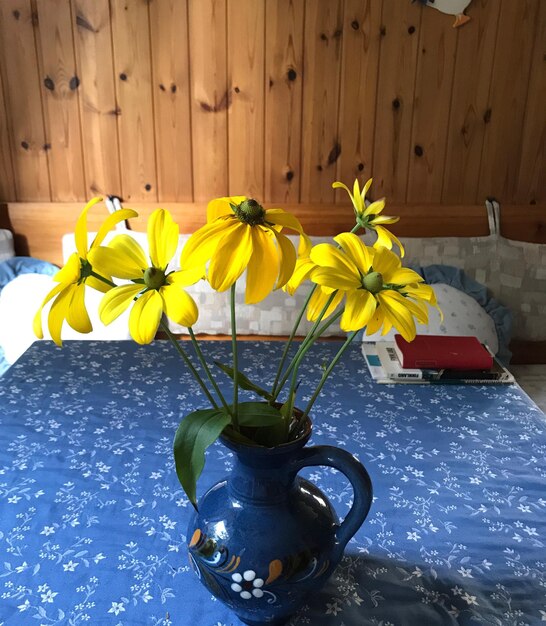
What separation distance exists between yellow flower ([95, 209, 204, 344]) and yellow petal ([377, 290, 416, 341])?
188 mm

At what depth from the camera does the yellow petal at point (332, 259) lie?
2.07 feet

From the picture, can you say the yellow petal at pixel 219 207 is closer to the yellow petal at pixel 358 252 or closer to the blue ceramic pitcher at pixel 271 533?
the yellow petal at pixel 358 252

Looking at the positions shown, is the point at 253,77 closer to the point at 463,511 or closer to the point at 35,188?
the point at 35,188

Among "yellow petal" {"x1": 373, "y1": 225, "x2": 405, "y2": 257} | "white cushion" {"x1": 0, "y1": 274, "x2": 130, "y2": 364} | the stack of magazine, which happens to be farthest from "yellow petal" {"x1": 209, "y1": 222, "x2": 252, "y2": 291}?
"white cushion" {"x1": 0, "y1": 274, "x2": 130, "y2": 364}

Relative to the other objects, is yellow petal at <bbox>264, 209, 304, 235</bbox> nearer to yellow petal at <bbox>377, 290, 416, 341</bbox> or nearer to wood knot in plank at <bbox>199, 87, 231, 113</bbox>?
yellow petal at <bbox>377, 290, 416, 341</bbox>

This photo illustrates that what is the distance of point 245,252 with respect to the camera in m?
0.56

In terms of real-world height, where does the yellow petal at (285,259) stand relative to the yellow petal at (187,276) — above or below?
above

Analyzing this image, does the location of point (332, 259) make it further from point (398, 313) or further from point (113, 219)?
point (113, 219)

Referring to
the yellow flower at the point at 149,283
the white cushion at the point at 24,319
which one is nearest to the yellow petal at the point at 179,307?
the yellow flower at the point at 149,283

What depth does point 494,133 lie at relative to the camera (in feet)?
7.57

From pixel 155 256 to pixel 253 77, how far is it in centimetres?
175

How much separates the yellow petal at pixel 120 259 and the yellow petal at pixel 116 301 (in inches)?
0.8

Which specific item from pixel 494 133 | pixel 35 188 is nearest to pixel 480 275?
pixel 494 133

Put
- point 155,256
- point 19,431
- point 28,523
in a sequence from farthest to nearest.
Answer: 1. point 19,431
2. point 28,523
3. point 155,256
